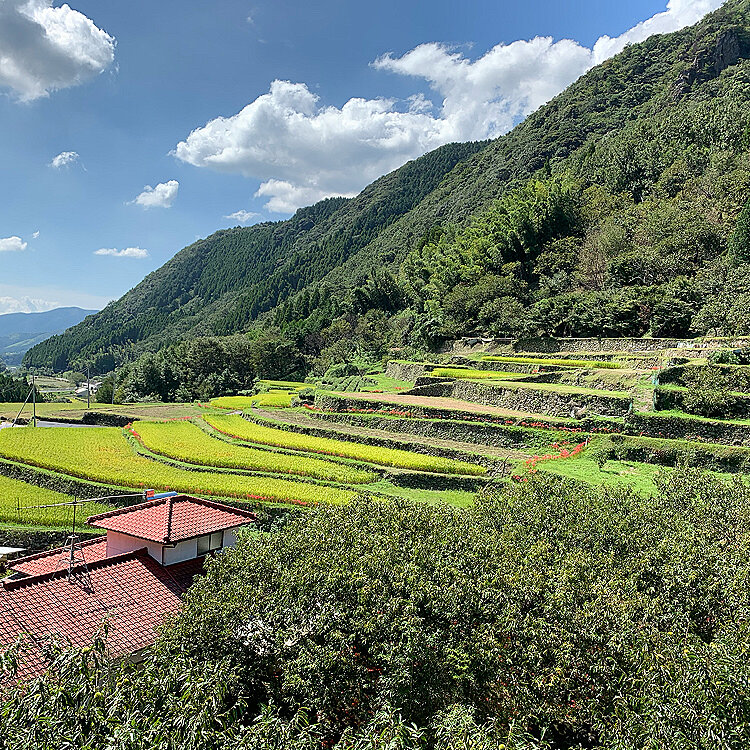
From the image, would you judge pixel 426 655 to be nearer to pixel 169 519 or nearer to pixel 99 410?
pixel 169 519

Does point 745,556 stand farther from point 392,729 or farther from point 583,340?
point 583,340

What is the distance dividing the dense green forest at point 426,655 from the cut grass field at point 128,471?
6033 millimetres

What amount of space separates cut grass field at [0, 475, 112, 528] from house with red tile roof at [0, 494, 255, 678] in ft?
4.47

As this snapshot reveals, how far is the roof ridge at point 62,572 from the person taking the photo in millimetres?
8862

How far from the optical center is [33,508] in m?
12.7

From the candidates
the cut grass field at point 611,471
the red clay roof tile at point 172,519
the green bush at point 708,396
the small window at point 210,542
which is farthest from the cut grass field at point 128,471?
the green bush at point 708,396

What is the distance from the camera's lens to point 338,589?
21.8 ft

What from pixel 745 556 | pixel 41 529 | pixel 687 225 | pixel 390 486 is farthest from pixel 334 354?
pixel 745 556

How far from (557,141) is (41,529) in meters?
78.7

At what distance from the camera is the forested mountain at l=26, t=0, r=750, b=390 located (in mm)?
32469

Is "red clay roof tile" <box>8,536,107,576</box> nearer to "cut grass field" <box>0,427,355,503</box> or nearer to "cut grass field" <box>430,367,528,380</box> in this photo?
"cut grass field" <box>0,427,355,503</box>

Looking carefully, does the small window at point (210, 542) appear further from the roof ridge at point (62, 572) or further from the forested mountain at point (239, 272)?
the forested mountain at point (239, 272)

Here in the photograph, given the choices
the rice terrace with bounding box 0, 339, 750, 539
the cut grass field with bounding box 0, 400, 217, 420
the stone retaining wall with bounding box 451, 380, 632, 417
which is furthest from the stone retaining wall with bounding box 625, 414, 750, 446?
the cut grass field with bounding box 0, 400, 217, 420

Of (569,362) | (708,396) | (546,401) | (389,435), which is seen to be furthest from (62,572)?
(569,362)
